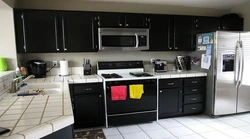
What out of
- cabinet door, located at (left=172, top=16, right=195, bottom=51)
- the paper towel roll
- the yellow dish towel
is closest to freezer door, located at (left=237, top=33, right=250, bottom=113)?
cabinet door, located at (left=172, top=16, right=195, bottom=51)

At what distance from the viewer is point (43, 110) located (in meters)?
1.37

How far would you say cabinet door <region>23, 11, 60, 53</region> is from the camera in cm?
319

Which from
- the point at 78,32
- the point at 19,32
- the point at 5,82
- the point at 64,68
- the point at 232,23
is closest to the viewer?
the point at 5,82

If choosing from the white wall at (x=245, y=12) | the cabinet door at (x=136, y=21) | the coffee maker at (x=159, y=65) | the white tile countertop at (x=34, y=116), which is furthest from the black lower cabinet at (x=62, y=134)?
the white wall at (x=245, y=12)

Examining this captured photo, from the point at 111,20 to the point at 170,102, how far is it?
6.06 feet

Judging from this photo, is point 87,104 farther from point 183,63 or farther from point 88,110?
point 183,63

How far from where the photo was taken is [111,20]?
11.5 feet

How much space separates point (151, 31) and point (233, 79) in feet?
5.78

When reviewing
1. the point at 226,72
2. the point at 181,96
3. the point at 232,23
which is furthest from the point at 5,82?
the point at 232,23

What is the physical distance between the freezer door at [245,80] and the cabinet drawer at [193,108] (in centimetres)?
71

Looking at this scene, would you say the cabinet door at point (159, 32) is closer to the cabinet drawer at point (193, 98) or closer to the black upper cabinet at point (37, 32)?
the cabinet drawer at point (193, 98)

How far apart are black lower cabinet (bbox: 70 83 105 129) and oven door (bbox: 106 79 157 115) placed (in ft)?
0.50

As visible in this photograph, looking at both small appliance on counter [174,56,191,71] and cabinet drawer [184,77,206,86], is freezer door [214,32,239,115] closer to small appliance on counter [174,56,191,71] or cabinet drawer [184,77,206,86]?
cabinet drawer [184,77,206,86]

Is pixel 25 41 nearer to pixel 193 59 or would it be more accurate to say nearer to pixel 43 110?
pixel 43 110
